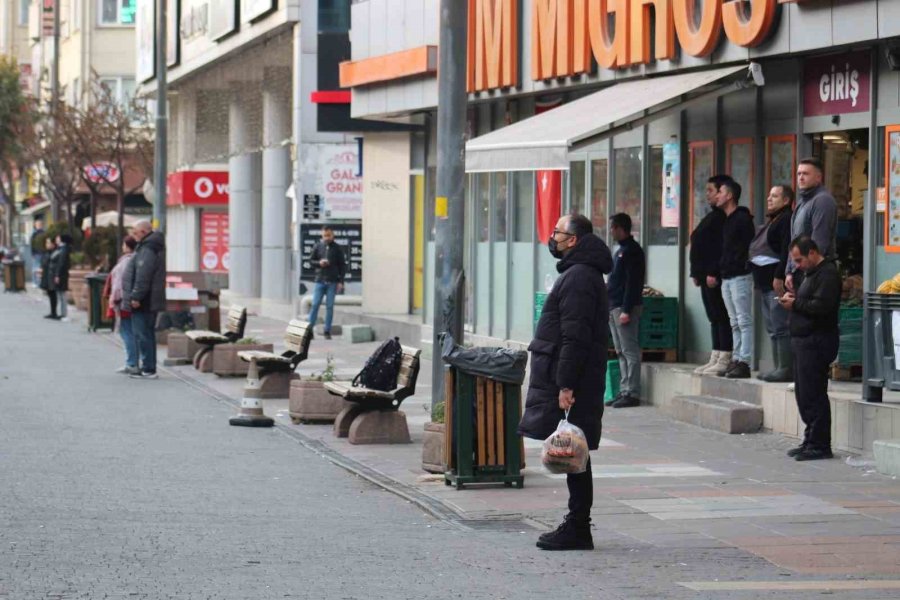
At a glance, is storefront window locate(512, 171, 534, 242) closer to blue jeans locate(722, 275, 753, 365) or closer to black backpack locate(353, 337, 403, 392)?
blue jeans locate(722, 275, 753, 365)

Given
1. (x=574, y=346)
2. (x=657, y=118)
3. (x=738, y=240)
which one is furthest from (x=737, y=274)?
(x=574, y=346)

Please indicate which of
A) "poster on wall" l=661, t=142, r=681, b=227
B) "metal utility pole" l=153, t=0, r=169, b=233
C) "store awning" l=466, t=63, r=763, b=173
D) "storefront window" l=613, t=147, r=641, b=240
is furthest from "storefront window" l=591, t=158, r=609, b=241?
"metal utility pole" l=153, t=0, r=169, b=233

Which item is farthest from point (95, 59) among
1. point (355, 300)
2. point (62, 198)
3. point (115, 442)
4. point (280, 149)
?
point (115, 442)

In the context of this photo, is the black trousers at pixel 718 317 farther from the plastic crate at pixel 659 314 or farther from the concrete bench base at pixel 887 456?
the concrete bench base at pixel 887 456

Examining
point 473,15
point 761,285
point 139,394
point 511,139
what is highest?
point 473,15

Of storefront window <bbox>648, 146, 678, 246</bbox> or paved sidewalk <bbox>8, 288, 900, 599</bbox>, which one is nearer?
paved sidewalk <bbox>8, 288, 900, 599</bbox>

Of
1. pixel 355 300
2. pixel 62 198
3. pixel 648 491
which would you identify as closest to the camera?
pixel 648 491

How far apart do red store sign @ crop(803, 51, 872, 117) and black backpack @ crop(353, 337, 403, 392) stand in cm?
434

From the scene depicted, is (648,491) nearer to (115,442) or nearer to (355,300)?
(115,442)

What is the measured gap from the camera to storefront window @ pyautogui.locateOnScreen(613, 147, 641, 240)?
1916 cm

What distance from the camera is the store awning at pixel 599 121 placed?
1576cm

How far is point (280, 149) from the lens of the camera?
129ft

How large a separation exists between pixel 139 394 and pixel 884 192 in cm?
860

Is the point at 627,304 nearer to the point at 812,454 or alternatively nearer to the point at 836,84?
the point at 836,84
